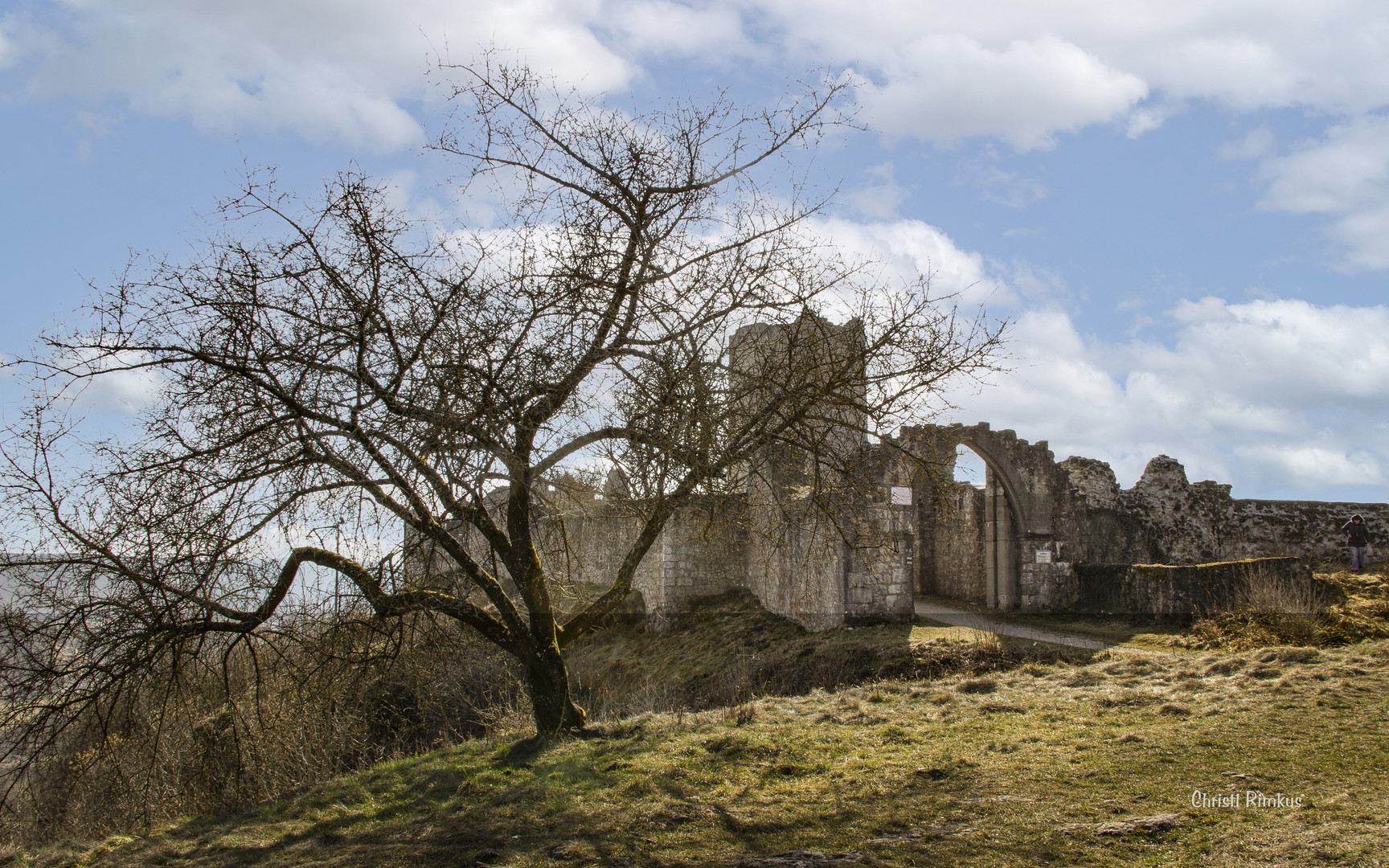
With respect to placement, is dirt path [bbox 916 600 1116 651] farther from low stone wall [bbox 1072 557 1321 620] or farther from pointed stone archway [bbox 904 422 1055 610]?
low stone wall [bbox 1072 557 1321 620]

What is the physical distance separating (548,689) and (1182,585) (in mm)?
10297

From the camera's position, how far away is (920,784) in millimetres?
5746

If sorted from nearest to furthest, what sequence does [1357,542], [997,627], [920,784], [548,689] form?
[920,784], [548,689], [997,627], [1357,542]

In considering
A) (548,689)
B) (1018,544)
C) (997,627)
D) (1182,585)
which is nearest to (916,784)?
(548,689)

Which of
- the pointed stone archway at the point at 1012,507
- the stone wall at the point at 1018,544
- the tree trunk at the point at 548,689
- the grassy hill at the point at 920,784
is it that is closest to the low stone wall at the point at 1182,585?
the stone wall at the point at 1018,544

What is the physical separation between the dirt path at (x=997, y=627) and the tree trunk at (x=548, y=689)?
261 inches

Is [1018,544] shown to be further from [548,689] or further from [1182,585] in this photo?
[548,689]

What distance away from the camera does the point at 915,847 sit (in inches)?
179

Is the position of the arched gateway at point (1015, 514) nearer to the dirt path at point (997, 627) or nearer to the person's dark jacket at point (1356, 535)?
the dirt path at point (997, 627)

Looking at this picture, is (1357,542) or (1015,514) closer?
(1357,542)

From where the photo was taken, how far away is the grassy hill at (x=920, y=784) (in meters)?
4.53

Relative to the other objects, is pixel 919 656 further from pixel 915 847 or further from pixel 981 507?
pixel 981 507

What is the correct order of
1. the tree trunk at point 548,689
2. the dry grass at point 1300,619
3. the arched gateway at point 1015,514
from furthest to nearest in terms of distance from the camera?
the arched gateway at point 1015,514, the dry grass at point 1300,619, the tree trunk at point 548,689

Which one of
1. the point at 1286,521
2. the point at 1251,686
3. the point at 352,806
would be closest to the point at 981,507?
the point at 1286,521
